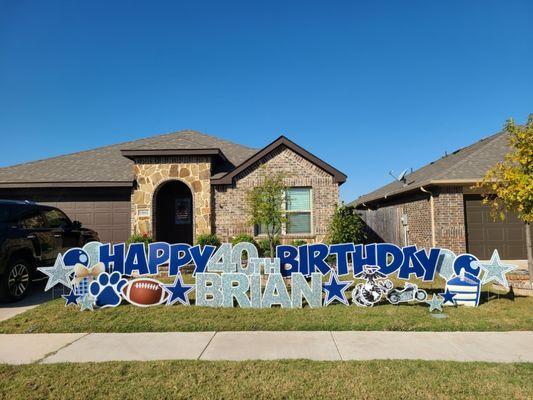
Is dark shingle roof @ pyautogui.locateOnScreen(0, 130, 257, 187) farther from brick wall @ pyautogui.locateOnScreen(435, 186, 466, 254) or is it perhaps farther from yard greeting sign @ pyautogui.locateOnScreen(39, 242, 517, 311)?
brick wall @ pyautogui.locateOnScreen(435, 186, 466, 254)

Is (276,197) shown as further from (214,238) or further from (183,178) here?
(183,178)

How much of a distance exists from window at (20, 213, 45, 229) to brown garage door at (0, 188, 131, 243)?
16.7 feet

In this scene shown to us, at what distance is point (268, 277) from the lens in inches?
294

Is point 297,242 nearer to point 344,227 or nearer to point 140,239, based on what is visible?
point 344,227

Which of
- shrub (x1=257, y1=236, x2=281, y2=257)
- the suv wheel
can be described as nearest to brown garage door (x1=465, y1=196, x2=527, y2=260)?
shrub (x1=257, y1=236, x2=281, y2=257)

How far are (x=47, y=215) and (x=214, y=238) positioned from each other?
5178 mm

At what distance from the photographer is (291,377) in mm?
4234

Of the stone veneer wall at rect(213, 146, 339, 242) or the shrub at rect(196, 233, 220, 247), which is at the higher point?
the stone veneer wall at rect(213, 146, 339, 242)

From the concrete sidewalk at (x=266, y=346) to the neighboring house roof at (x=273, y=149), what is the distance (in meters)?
8.03

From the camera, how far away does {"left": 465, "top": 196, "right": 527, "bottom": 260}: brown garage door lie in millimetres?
13031

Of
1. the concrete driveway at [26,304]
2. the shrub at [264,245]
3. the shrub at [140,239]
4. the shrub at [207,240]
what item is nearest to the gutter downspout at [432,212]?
the shrub at [264,245]

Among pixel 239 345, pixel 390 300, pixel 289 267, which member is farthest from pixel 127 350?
pixel 390 300

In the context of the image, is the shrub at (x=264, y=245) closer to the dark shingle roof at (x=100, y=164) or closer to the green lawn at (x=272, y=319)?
the dark shingle roof at (x=100, y=164)

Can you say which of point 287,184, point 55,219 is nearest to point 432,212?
point 287,184
